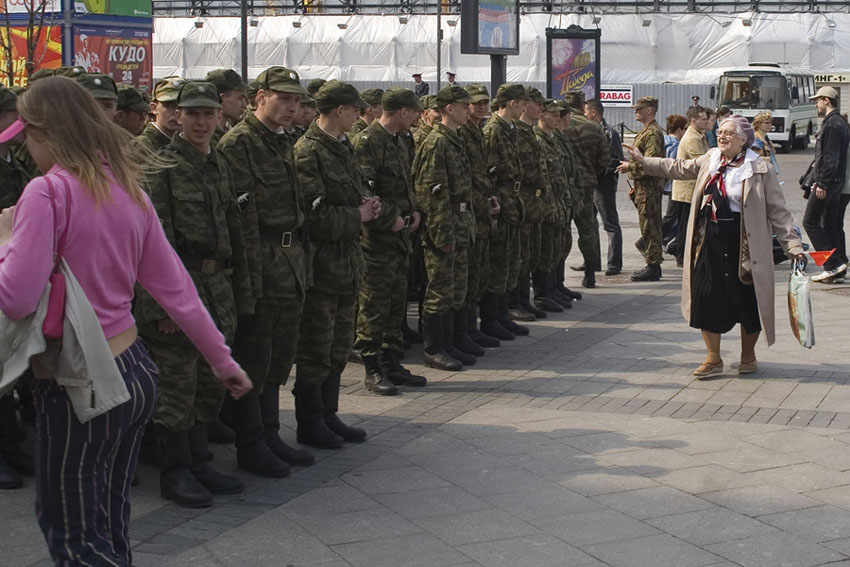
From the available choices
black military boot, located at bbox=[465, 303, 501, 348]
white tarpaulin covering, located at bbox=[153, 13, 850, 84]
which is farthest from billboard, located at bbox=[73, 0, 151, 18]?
white tarpaulin covering, located at bbox=[153, 13, 850, 84]

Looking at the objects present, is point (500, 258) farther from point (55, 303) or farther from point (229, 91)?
point (55, 303)

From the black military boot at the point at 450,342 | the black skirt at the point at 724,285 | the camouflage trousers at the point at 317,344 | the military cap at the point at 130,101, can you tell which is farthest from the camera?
the black military boot at the point at 450,342

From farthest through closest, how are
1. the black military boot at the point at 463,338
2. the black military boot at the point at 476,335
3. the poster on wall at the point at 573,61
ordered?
the poster on wall at the point at 573,61, the black military boot at the point at 476,335, the black military boot at the point at 463,338

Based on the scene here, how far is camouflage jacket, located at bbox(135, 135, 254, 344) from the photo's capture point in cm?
564

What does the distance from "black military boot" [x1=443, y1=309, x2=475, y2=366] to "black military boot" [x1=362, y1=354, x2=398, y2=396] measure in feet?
3.56

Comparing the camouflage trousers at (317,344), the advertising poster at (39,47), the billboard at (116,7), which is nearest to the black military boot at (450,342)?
the camouflage trousers at (317,344)

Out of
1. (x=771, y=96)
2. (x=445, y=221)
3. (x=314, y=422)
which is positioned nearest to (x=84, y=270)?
(x=314, y=422)

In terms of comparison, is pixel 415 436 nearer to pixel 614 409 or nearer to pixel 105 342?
pixel 614 409

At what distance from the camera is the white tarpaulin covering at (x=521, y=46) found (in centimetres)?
5003

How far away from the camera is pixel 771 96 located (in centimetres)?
4075

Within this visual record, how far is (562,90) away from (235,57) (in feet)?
119

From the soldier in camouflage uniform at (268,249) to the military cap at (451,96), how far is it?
2.81 m

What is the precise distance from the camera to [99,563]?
3670 mm

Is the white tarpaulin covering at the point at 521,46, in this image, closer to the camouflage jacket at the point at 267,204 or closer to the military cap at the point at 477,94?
the military cap at the point at 477,94
